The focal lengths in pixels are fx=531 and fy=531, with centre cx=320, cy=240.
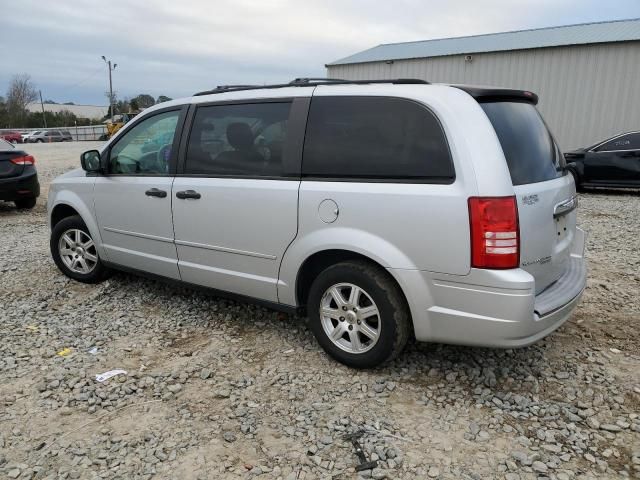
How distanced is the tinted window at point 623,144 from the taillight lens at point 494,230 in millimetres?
10311

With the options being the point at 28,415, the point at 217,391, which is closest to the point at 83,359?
the point at 28,415

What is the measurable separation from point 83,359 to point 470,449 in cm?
263

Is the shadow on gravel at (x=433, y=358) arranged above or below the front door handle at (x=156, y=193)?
below

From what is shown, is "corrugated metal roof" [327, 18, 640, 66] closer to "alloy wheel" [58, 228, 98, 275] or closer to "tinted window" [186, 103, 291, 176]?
"tinted window" [186, 103, 291, 176]

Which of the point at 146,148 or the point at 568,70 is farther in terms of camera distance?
the point at 568,70

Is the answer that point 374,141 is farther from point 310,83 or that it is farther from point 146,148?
point 146,148

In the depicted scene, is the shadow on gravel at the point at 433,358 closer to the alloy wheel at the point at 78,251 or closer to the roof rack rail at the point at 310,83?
the alloy wheel at the point at 78,251

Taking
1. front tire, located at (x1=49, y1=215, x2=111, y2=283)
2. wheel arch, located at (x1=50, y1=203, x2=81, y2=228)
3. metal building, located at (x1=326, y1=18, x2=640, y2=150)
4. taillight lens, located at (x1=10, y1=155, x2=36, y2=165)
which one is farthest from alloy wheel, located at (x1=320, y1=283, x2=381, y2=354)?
metal building, located at (x1=326, y1=18, x2=640, y2=150)

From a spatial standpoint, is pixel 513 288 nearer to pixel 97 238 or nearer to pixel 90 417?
pixel 90 417

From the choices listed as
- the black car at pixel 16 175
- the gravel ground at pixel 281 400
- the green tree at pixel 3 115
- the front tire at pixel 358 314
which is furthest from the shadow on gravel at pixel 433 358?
the green tree at pixel 3 115

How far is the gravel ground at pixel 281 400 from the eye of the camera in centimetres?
264

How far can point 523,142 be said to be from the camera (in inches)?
125

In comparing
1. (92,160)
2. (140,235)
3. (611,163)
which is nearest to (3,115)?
(611,163)

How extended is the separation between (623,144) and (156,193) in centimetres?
1078
